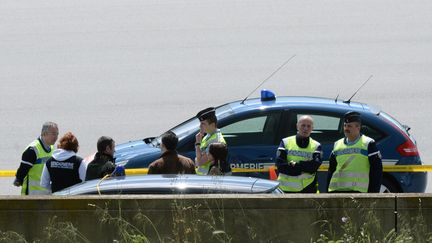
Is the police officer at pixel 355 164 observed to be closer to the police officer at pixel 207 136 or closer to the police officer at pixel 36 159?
the police officer at pixel 207 136

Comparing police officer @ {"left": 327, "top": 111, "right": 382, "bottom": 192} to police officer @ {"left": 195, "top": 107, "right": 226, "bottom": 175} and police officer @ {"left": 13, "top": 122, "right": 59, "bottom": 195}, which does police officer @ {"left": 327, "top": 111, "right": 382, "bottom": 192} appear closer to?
police officer @ {"left": 195, "top": 107, "right": 226, "bottom": 175}

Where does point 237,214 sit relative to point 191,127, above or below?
below

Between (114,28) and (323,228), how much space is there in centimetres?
1616

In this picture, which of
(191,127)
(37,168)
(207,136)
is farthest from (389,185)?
(37,168)

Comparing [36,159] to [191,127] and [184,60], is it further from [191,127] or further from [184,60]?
[184,60]

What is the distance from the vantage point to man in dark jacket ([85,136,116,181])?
9.88m

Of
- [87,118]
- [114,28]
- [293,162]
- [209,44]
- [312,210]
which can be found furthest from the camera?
[114,28]

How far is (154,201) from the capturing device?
7.80 m

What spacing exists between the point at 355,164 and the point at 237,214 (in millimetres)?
2388

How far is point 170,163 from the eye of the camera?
9812 millimetres

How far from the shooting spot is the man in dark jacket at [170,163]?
9742mm

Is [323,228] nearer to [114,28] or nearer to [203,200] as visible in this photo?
[203,200]

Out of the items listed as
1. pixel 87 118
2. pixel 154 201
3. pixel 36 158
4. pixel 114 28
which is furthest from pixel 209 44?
pixel 154 201

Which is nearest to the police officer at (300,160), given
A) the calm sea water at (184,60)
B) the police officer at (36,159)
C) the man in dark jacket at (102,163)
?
the man in dark jacket at (102,163)
